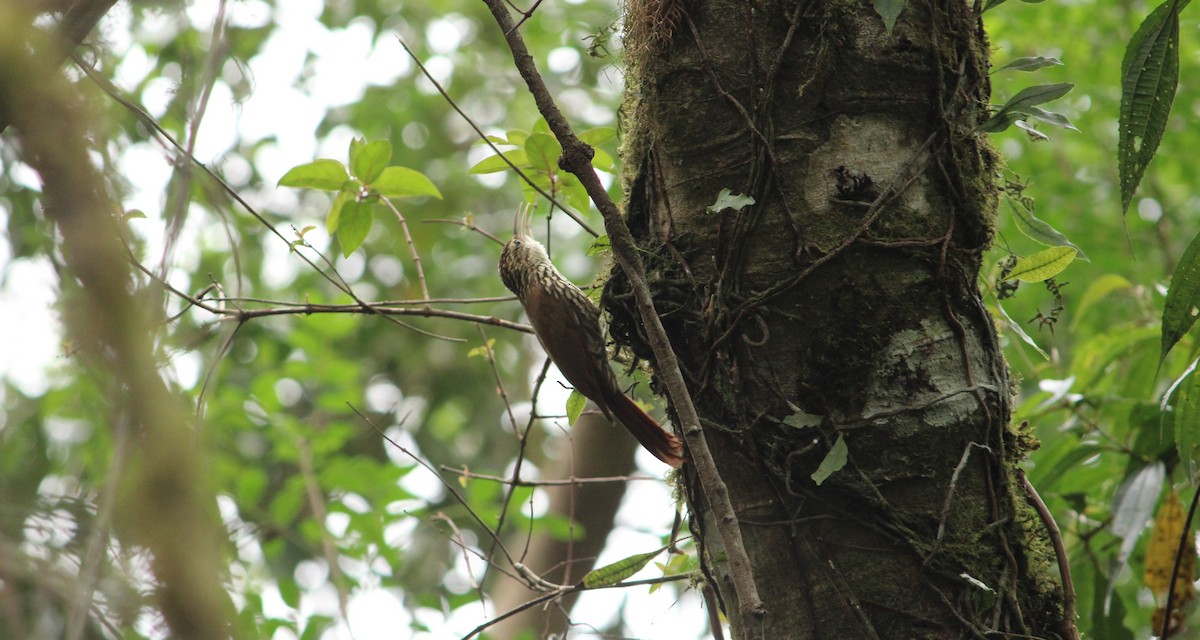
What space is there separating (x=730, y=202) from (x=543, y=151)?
75cm

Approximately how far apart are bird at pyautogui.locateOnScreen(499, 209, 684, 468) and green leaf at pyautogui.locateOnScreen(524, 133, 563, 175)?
0.46 metres

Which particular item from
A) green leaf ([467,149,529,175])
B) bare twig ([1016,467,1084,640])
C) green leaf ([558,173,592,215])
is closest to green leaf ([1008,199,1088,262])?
bare twig ([1016,467,1084,640])

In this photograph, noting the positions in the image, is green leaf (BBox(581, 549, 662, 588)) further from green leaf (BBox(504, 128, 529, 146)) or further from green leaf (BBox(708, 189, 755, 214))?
green leaf (BBox(504, 128, 529, 146))

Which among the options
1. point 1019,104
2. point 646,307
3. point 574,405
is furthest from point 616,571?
point 1019,104

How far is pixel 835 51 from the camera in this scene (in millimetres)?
1729

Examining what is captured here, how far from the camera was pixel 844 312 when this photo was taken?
1649 mm

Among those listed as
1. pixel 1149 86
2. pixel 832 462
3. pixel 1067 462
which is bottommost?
pixel 832 462

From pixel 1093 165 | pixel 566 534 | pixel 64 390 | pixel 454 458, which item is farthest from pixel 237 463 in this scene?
pixel 1093 165

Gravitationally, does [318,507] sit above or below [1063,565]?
above

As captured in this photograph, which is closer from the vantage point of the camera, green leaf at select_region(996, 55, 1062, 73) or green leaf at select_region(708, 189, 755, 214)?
green leaf at select_region(708, 189, 755, 214)

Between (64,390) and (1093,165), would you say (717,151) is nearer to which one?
(64,390)

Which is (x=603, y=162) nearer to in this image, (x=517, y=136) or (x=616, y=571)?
(x=517, y=136)

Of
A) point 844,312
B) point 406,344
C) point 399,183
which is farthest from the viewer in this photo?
point 406,344

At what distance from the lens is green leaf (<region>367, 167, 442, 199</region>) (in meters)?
2.57
